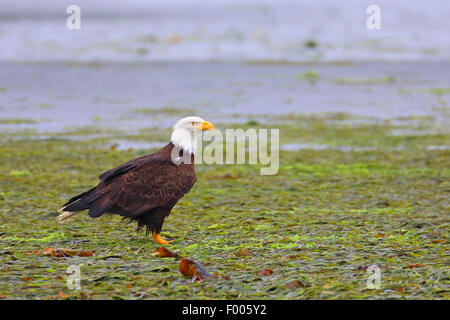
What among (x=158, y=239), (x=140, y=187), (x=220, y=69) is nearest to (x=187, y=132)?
(x=140, y=187)

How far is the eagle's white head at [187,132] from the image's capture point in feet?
25.2

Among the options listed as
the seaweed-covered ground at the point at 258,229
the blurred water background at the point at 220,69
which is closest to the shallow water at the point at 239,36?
the blurred water background at the point at 220,69

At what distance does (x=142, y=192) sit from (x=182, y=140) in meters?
0.73

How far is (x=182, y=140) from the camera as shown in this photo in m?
7.70

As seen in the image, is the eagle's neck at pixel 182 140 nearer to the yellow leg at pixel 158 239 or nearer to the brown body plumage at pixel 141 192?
the brown body plumage at pixel 141 192

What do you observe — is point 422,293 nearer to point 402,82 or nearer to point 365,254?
point 365,254

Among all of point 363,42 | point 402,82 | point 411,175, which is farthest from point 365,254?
point 363,42

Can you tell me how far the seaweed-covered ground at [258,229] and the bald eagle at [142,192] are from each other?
0.33m

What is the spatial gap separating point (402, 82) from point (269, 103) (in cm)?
830

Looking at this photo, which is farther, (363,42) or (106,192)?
(363,42)

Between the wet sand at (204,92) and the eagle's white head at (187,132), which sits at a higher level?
the wet sand at (204,92)

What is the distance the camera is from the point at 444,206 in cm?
891

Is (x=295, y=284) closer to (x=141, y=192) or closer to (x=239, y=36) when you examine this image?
(x=141, y=192)
